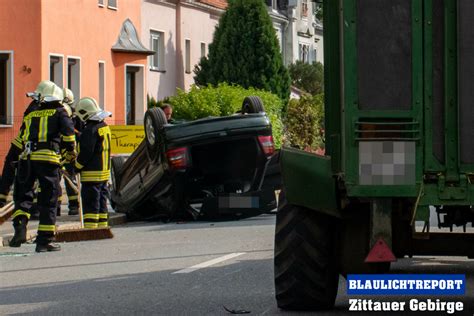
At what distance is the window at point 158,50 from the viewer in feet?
178

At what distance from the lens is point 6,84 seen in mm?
39844

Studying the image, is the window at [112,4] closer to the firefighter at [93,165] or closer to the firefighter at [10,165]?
the firefighter at [10,165]

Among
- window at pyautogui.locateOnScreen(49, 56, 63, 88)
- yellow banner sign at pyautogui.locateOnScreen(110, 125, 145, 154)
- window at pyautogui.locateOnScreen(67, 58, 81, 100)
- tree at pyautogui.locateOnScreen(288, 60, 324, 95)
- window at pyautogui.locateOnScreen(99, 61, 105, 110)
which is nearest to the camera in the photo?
yellow banner sign at pyautogui.locateOnScreen(110, 125, 145, 154)

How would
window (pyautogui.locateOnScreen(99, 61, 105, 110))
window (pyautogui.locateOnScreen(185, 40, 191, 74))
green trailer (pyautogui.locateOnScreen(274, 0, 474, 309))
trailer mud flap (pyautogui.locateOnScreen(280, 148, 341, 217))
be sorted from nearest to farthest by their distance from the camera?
green trailer (pyautogui.locateOnScreen(274, 0, 474, 309))
trailer mud flap (pyautogui.locateOnScreen(280, 148, 341, 217))
window (pyautogui.locateOnScreen(99, 61, 105, 110))
window (pyautogui.locateOnScreen(185, 40, 191, 74))

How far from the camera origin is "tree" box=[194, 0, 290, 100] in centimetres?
5847

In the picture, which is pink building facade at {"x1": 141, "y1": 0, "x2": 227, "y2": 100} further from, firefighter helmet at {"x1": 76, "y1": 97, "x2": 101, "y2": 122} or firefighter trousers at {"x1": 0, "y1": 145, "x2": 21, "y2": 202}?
firefighter helmet at {"x1": 76, "y1": 97, "x2": 101, "y2": 122}

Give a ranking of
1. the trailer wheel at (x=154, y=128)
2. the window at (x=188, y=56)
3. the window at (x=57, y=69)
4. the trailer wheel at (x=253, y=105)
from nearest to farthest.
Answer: the trailer wheel at (x=154, y=128) < the trailer wheel at (x=253, y=105) < the window at (x=57, y=69) < the window at (x=188, y=56)

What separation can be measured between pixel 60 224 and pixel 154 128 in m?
1.90

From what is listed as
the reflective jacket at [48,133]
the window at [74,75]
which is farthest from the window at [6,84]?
the reflective jacket at [48,133]

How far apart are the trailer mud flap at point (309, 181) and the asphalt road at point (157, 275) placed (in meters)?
1.03

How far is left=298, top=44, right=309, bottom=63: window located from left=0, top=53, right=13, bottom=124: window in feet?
132

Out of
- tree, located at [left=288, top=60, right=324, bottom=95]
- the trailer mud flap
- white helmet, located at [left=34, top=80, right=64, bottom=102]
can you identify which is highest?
tree, located at [left=288, top=60, right=324, bottom=95]

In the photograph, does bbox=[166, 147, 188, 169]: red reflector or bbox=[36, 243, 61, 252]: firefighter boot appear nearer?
bbox=[36, 243, 61, 252]: firefighter boot

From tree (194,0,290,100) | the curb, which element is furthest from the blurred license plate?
tree (194,0,290,100)
